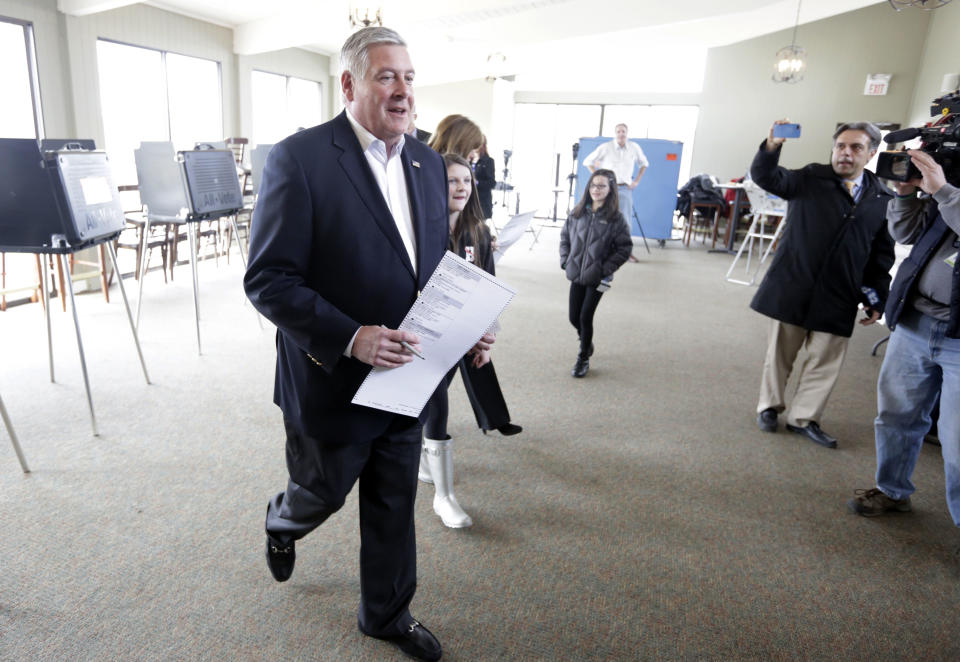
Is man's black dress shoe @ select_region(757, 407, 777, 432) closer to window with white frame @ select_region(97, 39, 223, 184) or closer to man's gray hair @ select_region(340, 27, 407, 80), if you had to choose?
man's gray hair @ select_region(340, 27, 407, 80)

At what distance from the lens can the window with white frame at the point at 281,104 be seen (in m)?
10.1

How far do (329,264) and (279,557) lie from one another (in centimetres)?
92

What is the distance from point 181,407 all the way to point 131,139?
6.32 m

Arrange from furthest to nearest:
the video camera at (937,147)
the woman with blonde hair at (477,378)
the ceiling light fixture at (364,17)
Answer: the ceiling light fixture at (364,17) → the woman with blonde hair at (477,378) → the video camera at (937,147)

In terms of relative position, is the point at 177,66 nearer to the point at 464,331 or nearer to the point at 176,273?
the point at 176,273

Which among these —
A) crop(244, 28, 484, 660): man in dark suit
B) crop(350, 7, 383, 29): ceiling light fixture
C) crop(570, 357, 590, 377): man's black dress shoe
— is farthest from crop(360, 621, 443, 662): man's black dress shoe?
crop(350, 7, 383, 29): ceiling light fixture

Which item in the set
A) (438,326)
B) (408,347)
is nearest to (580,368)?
(438,326)

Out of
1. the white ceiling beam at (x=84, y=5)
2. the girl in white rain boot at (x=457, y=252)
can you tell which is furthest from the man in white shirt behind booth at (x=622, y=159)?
the girl in white rain boot at (x=457, y=252)

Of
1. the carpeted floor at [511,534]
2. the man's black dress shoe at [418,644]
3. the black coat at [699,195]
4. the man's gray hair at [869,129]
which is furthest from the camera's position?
the black coat at [699,195]

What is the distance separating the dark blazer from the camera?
1277mm

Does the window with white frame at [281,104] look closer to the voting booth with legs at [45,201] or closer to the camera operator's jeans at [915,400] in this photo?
the voting booth with legs at [45,201]

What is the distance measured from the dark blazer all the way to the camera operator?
1785 millimetres

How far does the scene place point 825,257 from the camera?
295 cm

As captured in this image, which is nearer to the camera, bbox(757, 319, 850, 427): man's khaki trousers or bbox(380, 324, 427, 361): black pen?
bbox(380, 324, 427, 361): black pen
